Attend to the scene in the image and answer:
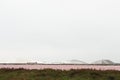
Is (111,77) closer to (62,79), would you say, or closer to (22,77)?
(62,79)

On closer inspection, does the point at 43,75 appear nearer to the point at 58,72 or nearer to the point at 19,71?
the point at 58,72

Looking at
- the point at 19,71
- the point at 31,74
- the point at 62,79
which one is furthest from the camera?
the point at 19,71

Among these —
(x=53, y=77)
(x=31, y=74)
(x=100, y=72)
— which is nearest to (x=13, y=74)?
(x=31, y=74)

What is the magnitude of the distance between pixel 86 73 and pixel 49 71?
4.84 metres

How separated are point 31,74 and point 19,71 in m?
5.29

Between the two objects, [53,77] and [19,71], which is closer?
[53,77]

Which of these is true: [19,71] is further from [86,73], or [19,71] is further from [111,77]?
[111,77]

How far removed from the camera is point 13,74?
172 feet

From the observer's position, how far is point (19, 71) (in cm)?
5578

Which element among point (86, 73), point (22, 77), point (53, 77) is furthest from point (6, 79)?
point (86, 73)

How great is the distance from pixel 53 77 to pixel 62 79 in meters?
2.16

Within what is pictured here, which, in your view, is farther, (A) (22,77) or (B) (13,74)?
(B) (13,74)

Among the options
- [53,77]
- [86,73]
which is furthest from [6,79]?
[86,73]

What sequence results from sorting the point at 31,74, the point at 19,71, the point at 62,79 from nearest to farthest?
the point at 62,79 → the point at 31,74 → the point at 19,71
